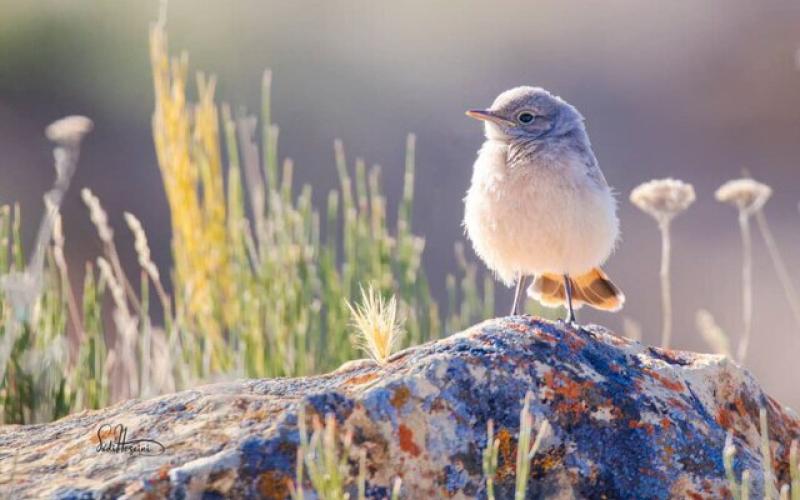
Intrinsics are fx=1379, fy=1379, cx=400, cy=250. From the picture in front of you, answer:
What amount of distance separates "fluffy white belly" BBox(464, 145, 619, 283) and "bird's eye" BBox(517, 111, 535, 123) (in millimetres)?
217

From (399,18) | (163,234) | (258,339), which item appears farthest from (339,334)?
(399,18)

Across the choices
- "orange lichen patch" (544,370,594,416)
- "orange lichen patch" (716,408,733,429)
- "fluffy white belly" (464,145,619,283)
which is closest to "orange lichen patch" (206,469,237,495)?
"orange lichen patch" (544,370,594,416)

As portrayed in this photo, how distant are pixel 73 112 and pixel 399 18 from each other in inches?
221

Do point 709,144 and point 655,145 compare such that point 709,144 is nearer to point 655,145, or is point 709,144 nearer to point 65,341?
point 655,145

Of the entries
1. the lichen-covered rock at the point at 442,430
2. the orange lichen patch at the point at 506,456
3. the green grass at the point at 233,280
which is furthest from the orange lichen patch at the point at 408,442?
the green grass at the point at 233,280

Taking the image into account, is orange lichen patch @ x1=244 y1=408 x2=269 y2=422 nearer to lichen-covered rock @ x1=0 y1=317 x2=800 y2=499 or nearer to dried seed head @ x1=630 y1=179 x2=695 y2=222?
lichen-covered rock @ x1=0 y1=317 x2=800 y2=499

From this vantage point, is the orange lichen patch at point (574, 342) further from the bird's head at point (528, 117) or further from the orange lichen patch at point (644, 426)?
the bird's head at point (528, 117)

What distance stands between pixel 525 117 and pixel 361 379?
222cm

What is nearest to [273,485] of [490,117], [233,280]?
[490,117]

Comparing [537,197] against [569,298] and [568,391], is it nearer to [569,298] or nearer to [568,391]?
[569,298]

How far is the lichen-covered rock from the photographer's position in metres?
3.33

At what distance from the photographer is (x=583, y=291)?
20.0 ft

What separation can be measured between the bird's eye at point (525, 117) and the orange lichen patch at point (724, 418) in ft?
6.30

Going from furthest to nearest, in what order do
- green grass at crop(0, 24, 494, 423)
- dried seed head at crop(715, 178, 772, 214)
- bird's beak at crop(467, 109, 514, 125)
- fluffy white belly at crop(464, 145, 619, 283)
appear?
dried seed head at crop(715, 178, 772, 214) → green grass at crop(0, 24, 494, 423) → bird's beak at crop(467, 109, 514, 125) → fluffy white belly at crop(464, 145, 619, 283)
